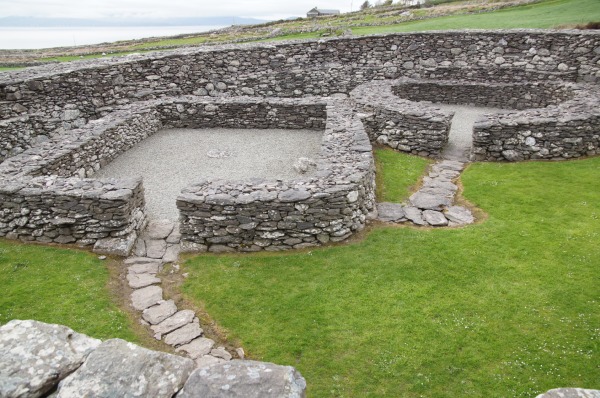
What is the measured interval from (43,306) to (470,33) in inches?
895

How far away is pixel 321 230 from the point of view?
9.91 metres

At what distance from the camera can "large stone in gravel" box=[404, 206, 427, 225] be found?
36.2ft

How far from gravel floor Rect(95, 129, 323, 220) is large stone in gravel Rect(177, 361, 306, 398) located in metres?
8.10

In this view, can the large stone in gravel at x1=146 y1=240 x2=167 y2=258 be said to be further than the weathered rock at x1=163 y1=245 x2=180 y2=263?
Yes

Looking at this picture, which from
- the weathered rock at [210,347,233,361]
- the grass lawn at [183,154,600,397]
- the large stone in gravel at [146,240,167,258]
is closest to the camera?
the grass lawn at [183,154,600,397]

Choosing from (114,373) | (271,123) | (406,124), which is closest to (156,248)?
(114,373)

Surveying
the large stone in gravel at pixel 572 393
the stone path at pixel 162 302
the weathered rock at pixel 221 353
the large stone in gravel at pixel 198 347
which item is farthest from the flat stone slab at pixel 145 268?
the large stone in gravel at pixel 572 393

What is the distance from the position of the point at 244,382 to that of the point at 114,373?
1.20 meters

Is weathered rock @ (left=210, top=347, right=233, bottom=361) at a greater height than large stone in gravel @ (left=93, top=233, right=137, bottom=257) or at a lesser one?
lesser

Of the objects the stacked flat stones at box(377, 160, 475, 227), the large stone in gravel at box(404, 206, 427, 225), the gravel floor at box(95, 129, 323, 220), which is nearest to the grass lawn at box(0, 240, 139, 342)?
the gravel floor at box(95, 129, 323, 220)

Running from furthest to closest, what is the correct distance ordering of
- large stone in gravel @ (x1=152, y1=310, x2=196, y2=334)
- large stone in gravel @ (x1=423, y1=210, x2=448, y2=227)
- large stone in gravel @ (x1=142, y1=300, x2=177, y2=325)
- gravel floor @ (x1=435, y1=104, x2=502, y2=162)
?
gravel floor @ (x1=435, y1=104, x2=502, y2=162)
large stone in gravel @ (x1=423, y1=210, x2=448, y2=227)
large stone in gravel @ (x1=142, y1=300, x2=177, y2=325)
large stone in gravel @ (x1=152, y1=310, x2=196, y2=334)

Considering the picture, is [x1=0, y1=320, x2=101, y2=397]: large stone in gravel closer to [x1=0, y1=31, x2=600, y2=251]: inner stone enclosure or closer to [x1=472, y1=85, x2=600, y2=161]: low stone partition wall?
[x1=0, y1=31, x2=600, y2=251]: inner stone enclosure

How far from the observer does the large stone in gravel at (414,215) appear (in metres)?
11.0

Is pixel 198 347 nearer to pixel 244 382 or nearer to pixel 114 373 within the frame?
pixel 114 373
